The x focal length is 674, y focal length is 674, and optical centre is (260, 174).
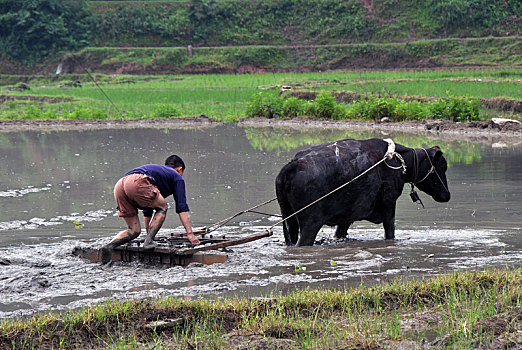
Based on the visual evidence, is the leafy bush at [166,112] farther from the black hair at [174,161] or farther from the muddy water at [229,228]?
the black hair at [174,161]

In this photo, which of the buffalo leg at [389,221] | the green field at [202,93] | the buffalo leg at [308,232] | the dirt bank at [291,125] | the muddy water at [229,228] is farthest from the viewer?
the green field at [202,93]

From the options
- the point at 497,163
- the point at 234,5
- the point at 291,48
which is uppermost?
the point at 234,5

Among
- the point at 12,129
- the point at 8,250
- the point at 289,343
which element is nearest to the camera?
the point at 289,343

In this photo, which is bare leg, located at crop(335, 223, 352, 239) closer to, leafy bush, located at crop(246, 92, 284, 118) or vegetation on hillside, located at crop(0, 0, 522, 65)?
leafy bush, located at crop(246, 92, 284, 118)

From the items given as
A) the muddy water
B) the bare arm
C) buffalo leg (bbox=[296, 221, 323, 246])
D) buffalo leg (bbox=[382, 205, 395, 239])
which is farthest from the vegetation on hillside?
the bare arm

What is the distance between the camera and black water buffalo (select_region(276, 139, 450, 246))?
779 centimetres

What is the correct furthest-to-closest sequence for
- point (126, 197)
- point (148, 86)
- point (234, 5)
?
point (234, 5)
point (148, 86)
point (126, 197)

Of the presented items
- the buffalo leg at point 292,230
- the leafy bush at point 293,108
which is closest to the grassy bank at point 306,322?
the buffalo leg at point 292,230

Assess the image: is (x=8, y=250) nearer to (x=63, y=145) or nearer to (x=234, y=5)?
(x=63, y=145)

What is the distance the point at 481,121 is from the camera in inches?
806

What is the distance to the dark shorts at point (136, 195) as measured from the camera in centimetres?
699

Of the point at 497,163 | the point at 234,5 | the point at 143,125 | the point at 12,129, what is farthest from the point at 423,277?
the point at 234,5

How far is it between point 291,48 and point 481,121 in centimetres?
3655

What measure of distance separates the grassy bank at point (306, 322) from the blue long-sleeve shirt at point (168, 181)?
1.54m
